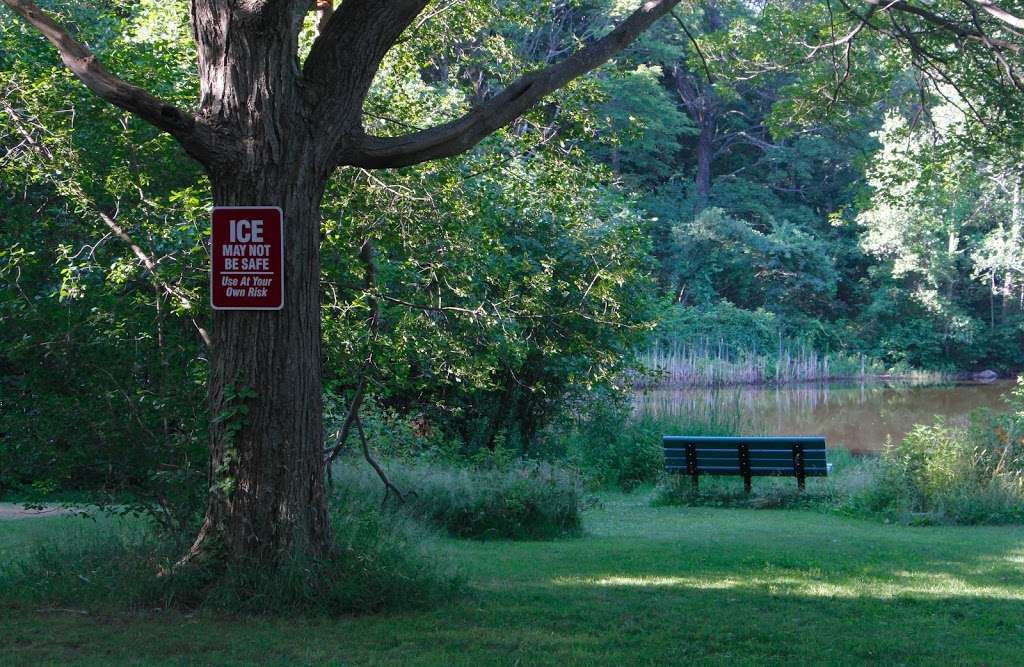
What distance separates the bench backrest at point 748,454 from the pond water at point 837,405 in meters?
5.77

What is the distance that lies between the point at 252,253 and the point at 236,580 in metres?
1.82

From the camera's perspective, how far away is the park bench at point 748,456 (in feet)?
48.4

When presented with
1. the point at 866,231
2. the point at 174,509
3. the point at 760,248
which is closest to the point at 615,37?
the point at 174,509

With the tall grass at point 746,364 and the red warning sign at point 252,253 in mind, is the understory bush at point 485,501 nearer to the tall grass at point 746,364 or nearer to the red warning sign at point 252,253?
the red warning sign at point 252,253

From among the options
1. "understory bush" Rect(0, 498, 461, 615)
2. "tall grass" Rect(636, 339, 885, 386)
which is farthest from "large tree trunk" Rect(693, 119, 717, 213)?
"understory bush" Rect(0, 498, 461, 615)

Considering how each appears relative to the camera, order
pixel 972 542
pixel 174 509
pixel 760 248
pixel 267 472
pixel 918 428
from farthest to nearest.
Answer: pixel 760 248
pixel 918 428
pixel 972 542
pixel 174 509
pixel 267 472

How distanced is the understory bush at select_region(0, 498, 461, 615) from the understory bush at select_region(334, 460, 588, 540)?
13.5ft

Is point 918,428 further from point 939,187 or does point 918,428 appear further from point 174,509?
point 174,509

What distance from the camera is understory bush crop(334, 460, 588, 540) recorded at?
36.5 ft

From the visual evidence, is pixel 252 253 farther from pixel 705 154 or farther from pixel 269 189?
pixel 705 154

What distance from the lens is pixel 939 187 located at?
14.8 meters

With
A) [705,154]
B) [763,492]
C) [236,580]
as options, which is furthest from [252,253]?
[705,154]

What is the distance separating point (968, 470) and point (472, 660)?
391 inches

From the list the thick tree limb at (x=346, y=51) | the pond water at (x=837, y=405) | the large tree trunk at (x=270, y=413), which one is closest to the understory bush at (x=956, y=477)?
the pond water at (x=837, y=405)
